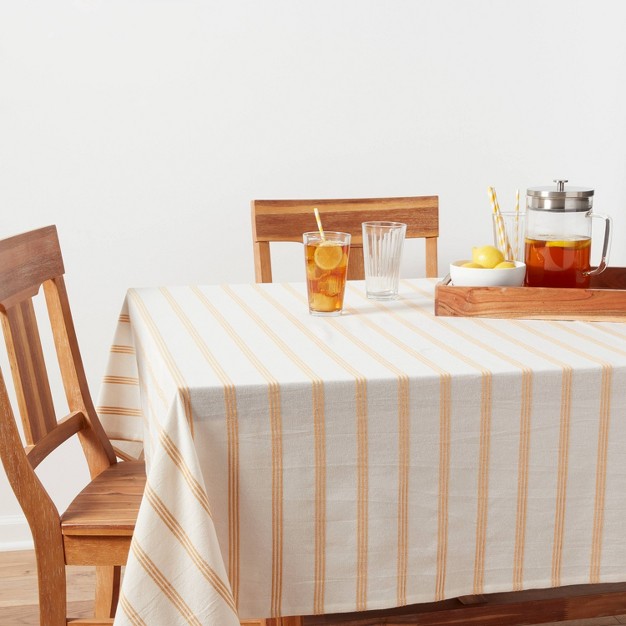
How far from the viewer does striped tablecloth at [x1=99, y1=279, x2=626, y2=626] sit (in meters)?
1.03

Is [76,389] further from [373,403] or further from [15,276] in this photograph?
[373,403]

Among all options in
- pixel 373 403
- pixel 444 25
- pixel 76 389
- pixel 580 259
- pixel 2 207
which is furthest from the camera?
pixel 444 25

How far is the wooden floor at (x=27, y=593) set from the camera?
203 centimetres

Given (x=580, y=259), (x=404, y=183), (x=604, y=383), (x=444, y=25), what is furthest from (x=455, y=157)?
(x=604, y=383)

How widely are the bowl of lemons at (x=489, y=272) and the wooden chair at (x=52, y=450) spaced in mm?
656

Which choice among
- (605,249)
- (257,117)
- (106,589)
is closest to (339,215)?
(257,117)

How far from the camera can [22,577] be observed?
2291 millimetres

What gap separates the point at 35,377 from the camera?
1.56 meters

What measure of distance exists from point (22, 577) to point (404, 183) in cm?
147

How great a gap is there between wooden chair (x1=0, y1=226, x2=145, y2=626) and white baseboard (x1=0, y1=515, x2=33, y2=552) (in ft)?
2.67

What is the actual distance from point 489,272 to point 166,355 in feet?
1.87

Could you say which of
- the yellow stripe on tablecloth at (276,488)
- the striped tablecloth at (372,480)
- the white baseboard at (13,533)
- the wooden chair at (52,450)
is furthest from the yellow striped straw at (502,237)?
the white baseboard at (13,533)

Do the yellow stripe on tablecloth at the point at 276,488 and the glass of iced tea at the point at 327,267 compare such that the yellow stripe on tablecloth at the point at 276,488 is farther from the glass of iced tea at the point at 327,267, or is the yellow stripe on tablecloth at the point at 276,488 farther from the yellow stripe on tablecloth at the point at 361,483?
the glass of iced tea at the point at 327,267

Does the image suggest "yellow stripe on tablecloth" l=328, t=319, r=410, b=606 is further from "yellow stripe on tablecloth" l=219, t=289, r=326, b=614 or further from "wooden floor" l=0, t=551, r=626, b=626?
"wooden floor" l=0, t=551, r=626, b=626
